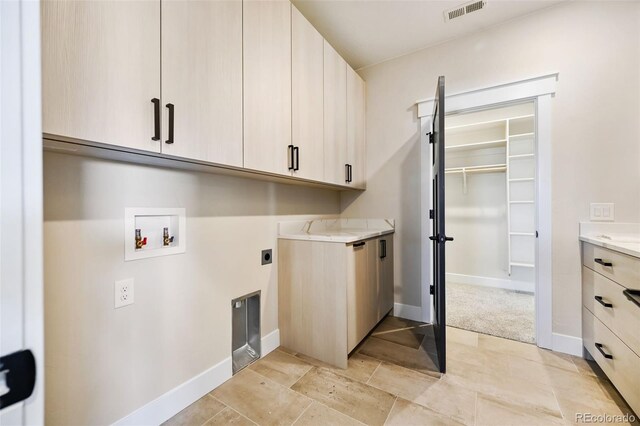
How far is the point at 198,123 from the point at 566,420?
7.78ft

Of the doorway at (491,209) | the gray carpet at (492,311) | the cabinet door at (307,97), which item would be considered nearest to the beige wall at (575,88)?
the gray carpet at (492,311)

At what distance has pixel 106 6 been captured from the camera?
0.96 metres

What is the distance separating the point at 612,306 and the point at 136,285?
2.63 meters

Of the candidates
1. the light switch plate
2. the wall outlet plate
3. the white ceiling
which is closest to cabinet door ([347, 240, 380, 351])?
the wall outlet plate

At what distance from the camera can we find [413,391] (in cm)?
161

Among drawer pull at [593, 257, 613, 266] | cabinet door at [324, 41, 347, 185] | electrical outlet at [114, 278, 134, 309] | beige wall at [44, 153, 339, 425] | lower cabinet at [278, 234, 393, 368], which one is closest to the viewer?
beige wall at [44, 153, 339, 425]

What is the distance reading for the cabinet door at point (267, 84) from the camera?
150 cm

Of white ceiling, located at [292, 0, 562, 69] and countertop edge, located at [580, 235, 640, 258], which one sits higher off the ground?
white ceiling, located at [292, 0, 562, 69]

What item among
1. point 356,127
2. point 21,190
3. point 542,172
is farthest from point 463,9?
point 21,190

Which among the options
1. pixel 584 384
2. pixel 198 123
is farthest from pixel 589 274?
pixel 198 123

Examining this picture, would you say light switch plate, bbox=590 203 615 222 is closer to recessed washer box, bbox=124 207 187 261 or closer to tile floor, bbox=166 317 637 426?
tile floor, bbox=166 317 637 426

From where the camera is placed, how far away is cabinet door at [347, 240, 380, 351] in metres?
1.92

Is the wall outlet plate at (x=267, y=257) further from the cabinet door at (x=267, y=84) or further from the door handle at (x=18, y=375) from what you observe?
the door handle at (x=18, y=375)

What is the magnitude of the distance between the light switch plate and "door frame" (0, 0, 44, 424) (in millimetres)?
2889
